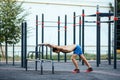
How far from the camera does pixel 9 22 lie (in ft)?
60.7

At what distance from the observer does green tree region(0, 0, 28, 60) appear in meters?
18.3

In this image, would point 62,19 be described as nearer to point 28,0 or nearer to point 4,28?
point 28,0

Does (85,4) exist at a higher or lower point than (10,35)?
higher

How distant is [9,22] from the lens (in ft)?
60.7

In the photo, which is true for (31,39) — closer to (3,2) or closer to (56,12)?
(56,12)

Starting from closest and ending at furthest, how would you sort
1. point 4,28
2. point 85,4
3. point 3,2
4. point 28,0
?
1. point 4,28
2. point 3,2
3. point 28,0
4. point 85,4

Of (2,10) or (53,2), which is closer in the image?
(2,10)

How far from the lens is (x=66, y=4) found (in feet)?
99.5

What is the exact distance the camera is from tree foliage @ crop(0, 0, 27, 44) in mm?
18312

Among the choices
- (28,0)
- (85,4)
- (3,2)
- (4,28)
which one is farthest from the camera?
(85,4)

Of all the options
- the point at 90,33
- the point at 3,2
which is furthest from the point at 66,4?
the point at 3,2

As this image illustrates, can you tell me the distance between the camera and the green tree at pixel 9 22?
18.3m

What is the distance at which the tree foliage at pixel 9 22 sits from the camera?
18312 mm

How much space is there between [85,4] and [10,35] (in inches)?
545
